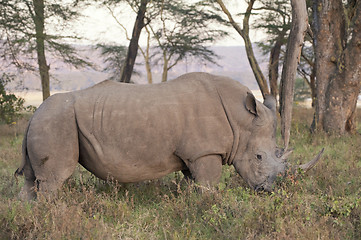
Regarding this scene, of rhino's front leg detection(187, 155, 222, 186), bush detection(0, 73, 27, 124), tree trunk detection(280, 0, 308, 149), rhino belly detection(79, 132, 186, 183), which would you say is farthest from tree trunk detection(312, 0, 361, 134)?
bush detection(0, 73, 27, 124)

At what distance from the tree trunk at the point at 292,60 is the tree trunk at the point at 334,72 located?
4.75m

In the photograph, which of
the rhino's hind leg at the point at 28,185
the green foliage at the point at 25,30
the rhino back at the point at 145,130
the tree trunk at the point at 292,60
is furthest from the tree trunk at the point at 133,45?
the rhino's hind leg at the point at 28,185

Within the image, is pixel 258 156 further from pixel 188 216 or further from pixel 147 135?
pixel 147 135

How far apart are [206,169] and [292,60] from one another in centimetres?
182

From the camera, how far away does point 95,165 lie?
4.43 metres

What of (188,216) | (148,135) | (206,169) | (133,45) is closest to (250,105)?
(206,169)

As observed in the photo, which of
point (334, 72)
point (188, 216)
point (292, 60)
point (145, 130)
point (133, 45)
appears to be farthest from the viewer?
point (133, 45)

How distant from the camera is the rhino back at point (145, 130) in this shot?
436 centimetres

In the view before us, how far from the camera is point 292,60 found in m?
5.17

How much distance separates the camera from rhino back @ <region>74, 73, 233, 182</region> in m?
4.36

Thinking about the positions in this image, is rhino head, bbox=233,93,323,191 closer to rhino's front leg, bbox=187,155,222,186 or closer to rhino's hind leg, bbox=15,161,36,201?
rhino's front leg, bbox=187,155,222,186

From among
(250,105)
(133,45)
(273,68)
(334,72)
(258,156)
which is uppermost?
(133,45)

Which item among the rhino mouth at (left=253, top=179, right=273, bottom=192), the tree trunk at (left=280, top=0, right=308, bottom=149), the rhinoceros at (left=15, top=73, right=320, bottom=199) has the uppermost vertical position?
the tree trunk at (left=280, top=0, right=308, bottom=149)

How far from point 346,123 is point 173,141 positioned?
22.2 feet
